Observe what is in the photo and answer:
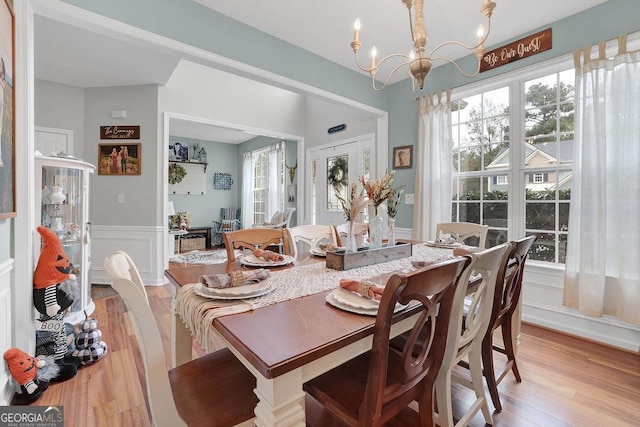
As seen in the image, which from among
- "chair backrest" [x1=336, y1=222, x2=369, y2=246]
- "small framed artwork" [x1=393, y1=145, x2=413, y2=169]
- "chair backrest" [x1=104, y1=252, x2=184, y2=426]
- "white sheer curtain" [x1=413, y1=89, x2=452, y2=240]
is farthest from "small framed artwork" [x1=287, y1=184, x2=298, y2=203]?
"chair backrest" [x1=104, y1=252, x2=184, y2=426]

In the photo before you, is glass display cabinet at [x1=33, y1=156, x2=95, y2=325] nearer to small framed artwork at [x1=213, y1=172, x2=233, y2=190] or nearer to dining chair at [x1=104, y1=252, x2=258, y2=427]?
dining chair at [x1=104, y1=252, x2=258, y2=427]

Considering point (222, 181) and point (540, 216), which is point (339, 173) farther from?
point (222, 181)

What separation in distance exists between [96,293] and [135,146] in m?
1.88

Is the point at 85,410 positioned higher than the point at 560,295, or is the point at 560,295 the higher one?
the point at 560,295

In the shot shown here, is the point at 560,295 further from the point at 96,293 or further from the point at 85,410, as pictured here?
the point at 96,293

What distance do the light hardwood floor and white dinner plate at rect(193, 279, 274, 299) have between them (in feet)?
3.17

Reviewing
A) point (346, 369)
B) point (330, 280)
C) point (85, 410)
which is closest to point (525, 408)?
point (346, 369)

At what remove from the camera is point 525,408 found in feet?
5.24

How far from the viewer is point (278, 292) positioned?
1186mm

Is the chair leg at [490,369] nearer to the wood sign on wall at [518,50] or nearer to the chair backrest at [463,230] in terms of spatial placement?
the chair backrest at [463,230]

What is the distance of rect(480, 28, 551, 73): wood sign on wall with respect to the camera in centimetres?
262

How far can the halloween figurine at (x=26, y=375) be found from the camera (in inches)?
62.4

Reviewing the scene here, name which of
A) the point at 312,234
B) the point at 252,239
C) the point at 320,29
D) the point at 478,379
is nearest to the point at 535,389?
the point at 478,379

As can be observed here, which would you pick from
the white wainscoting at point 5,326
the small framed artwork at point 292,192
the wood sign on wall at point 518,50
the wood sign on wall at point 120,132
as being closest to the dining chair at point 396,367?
the white wainscoting at point 5,326
